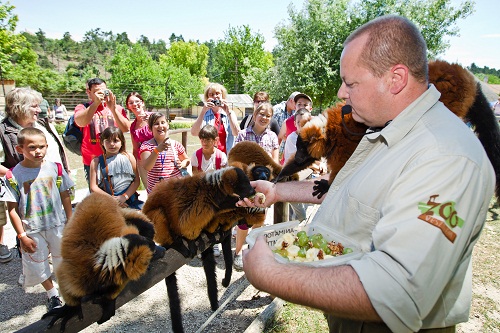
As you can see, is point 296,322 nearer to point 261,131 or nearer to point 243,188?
point 243,188

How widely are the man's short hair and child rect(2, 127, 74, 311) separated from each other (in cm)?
360

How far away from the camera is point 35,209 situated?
3500 mm

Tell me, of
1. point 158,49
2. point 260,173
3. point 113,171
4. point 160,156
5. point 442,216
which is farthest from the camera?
point 158,49

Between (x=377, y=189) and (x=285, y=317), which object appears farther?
(x=285, y=317)

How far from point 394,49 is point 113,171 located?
392 cm

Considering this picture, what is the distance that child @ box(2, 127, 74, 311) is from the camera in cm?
343

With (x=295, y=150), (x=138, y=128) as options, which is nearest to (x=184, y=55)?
(x=138, y=128)

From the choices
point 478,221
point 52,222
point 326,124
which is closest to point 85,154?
point 52,222

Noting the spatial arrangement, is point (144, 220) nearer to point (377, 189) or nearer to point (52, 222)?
point (377, 189)

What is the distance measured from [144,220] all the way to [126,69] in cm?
4879

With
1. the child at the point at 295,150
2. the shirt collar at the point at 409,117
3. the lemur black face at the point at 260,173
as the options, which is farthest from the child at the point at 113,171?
the shirt collar at the point at 409,117

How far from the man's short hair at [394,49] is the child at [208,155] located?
329cm

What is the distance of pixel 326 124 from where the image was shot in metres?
3.05

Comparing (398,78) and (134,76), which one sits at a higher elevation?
(134,76)
